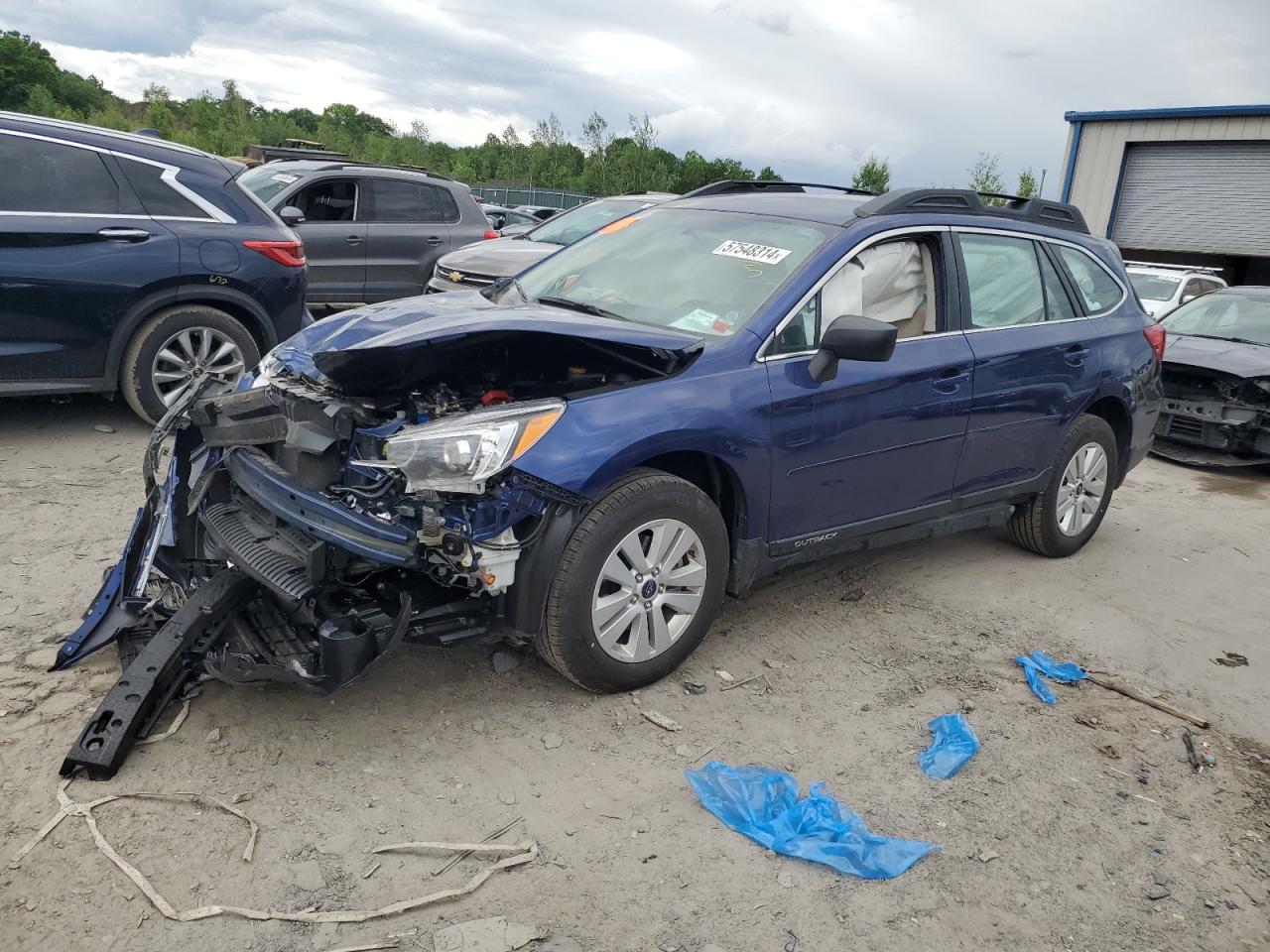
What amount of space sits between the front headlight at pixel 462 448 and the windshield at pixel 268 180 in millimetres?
7734

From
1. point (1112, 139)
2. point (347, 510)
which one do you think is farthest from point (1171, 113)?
point (347, 510)

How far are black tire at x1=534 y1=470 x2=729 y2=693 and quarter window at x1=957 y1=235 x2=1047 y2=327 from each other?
1877mm

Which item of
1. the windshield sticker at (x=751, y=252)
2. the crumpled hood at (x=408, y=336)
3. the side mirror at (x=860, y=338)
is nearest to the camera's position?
the crumpled hood at (x=408, y=336)

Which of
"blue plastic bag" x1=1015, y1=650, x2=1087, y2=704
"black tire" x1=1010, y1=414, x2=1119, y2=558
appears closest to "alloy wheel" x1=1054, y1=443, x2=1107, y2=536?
"black tire" x1=1010, y1=414, x2=1119, y2=558

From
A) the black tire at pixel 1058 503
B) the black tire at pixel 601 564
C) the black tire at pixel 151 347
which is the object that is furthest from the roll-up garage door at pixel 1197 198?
the black tire at pixel 601 564

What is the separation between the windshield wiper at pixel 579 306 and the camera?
162 inches

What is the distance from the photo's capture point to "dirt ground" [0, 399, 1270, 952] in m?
2.63

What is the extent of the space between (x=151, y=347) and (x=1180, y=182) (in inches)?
854

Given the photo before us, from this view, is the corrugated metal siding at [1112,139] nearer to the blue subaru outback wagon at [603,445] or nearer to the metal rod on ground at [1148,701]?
the blue subaru outback wagon at [603,445]

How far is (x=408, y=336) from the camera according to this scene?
129 inches

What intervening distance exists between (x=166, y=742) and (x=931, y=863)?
94.7 inches

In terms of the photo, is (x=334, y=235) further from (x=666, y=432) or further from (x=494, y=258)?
(x=666, y=432)

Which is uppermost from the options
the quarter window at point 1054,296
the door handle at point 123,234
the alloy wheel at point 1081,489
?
the quarter window at point 1054,296

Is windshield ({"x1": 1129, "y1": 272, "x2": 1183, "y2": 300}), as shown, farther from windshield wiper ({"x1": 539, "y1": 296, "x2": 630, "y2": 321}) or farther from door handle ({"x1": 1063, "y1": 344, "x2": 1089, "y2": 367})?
windshield wiper ({"x1": 539, "y1": 296, "x2": 630, "y2": 321})
